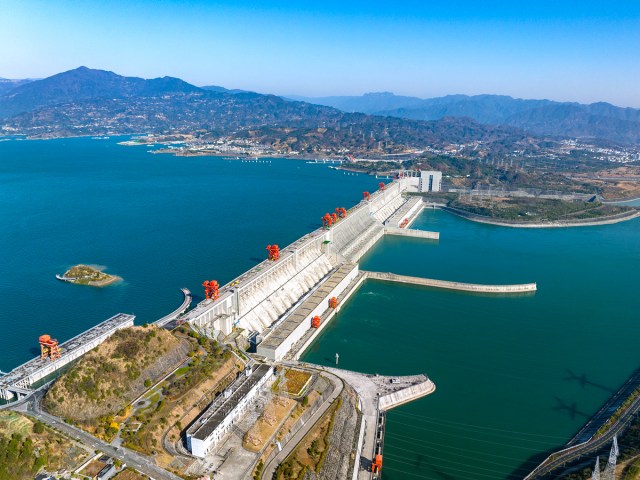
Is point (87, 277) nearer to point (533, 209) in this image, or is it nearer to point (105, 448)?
point (105, 448)

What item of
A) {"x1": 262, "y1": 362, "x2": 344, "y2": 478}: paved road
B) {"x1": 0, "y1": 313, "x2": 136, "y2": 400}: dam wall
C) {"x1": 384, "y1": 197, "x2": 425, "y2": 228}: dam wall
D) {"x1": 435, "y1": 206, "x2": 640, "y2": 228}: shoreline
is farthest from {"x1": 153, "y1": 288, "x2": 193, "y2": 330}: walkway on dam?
{"x1": 435, "y1": 206, "x2": 640, "y2": 228}: shoreline

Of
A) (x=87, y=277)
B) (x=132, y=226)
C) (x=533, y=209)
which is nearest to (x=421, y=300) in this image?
(x=87, y=277)

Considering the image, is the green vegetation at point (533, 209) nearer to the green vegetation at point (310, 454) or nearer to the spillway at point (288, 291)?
the spillway at point (288, 291)

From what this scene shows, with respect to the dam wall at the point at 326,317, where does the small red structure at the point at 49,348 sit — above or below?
above

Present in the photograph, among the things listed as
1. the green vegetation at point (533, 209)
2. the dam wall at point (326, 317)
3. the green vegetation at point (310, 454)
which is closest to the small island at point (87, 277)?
the dam wall at point (326, 317)

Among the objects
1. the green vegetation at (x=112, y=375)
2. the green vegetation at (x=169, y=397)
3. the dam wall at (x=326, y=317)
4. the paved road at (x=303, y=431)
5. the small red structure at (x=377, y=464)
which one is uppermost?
the green vegetation at (x=112, y=375)

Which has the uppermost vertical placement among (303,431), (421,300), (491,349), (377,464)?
(303,431)

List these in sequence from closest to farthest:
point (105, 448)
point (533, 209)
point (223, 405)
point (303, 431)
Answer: point (105, 448)
point (223, 405)
point (303, 431)
point (533, 209)
